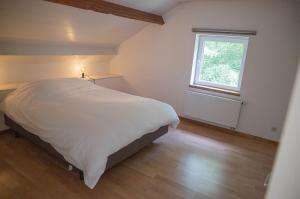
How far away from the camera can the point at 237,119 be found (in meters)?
3.45

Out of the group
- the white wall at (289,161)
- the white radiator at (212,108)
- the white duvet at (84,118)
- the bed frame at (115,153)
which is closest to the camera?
the white wall at (289,161)

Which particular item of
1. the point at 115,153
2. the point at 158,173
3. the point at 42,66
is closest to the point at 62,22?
the point at 42,66

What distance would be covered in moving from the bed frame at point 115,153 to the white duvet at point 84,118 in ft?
0.43

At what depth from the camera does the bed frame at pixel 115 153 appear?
222 cm

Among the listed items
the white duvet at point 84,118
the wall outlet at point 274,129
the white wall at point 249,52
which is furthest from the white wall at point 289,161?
the wall outlet at point 274,129

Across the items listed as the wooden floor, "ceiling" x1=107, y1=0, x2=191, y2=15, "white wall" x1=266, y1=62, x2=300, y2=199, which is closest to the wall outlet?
the wooden floor

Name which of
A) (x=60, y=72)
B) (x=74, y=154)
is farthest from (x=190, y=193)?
(x=60, y=72)

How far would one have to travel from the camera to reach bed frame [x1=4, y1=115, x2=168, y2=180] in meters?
2.22

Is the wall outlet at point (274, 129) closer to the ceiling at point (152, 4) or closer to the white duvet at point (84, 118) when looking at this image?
the white duvet at point (84, 118)

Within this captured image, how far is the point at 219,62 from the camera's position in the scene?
3664 mm

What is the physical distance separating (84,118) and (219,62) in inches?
100

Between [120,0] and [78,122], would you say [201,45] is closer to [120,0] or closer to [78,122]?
[120,0]

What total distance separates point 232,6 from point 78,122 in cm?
284

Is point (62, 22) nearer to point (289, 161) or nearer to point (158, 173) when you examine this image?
point (158, 173)
